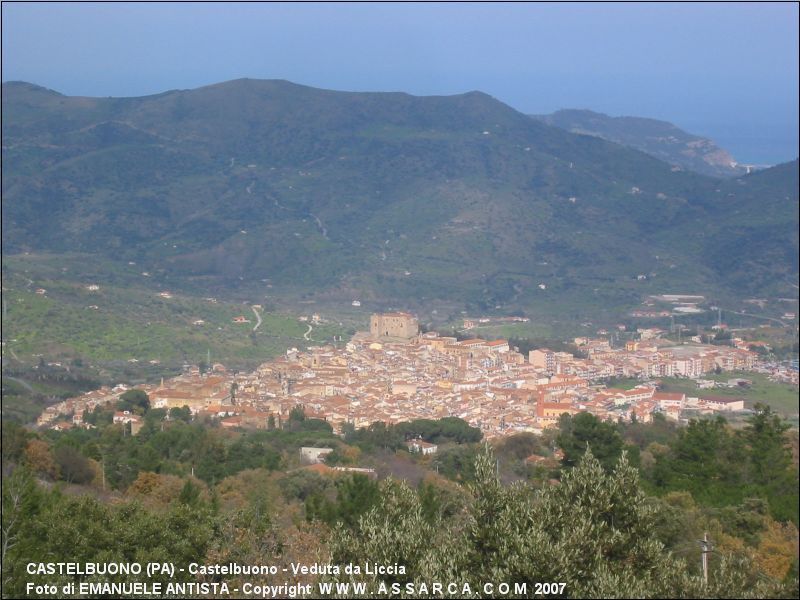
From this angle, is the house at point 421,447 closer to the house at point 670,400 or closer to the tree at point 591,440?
the tree at point 591,440

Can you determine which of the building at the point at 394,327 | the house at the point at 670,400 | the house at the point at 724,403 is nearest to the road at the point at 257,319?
the building at the point at 394,327

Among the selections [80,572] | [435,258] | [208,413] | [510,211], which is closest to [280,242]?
[435,258]

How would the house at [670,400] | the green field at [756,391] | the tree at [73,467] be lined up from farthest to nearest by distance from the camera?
the house at [670,400]
the green field at [756,391]
the tree at [73,467]

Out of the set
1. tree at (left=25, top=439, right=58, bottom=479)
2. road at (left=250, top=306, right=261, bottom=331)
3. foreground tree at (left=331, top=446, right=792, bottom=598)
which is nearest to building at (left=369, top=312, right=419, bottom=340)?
road at (left=250, top=306, right=261, bottom=331)

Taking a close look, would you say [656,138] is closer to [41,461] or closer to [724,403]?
[724,403]

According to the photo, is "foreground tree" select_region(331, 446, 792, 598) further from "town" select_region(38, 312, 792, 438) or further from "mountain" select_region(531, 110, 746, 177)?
"mountain" select_region(531, 110, 746, 177)
